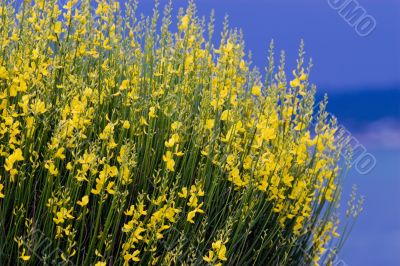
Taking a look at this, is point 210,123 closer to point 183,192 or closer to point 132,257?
point 183,192

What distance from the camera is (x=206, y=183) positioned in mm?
3467

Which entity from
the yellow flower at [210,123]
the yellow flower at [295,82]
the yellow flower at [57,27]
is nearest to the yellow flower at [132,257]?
the yellow flower at [210,123]

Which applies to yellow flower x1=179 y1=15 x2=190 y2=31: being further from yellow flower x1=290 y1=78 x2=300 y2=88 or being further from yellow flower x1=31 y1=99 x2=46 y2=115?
yellow flower x1=31 y1=99 x2=46 y2=115

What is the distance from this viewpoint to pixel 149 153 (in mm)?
3379

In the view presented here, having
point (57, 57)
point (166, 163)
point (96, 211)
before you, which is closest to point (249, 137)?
point (166, 163)

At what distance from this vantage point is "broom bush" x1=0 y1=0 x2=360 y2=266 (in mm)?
3148

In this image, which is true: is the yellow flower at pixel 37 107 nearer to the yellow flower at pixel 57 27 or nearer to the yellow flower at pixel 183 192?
the yellow flower at pixel 183 192

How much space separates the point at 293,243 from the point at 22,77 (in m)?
1.68

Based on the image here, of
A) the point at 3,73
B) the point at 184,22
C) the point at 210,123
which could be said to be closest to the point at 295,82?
the point at 210,123

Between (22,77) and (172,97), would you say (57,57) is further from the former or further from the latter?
(172,97)

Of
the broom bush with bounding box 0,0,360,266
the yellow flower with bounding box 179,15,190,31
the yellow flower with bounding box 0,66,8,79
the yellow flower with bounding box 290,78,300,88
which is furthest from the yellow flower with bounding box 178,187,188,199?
the yellow flower with bounding box 179,15,190,31

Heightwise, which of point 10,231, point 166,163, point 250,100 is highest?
point 250,100

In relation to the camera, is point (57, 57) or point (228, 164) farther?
point (57, 57)

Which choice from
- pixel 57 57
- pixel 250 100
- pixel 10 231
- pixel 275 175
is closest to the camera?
pixel 10 231
